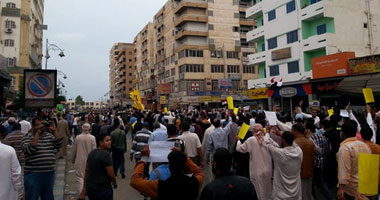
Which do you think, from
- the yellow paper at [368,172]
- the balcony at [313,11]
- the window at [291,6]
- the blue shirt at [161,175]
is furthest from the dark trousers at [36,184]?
the window at [291,6]

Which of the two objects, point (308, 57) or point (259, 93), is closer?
point (308, 57)

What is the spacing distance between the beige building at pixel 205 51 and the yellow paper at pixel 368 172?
135 feet

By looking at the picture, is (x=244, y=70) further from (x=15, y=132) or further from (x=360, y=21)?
(x=15, y=132)

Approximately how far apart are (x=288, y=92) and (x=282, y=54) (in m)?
4.82

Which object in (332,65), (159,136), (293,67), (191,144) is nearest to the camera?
(159,136)

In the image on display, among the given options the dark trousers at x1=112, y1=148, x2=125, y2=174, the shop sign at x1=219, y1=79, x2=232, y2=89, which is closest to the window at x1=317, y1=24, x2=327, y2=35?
the shop sign at x1=219, y1=79, x2=232, y2=89

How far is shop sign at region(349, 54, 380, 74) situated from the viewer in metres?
19.2

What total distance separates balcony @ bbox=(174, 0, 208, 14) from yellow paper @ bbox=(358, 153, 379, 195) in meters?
47.0

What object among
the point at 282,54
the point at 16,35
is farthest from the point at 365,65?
the point at 16,35

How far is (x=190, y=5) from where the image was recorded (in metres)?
46.9

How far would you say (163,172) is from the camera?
3051mm

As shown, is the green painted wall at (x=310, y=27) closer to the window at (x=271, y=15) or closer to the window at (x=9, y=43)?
the window at (x=271, y=15)

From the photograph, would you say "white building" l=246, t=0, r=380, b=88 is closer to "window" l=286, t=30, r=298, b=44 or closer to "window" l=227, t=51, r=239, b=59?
"window" l=286, t=30, r=298, b=44

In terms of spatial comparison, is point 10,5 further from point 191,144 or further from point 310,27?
point 191,144
